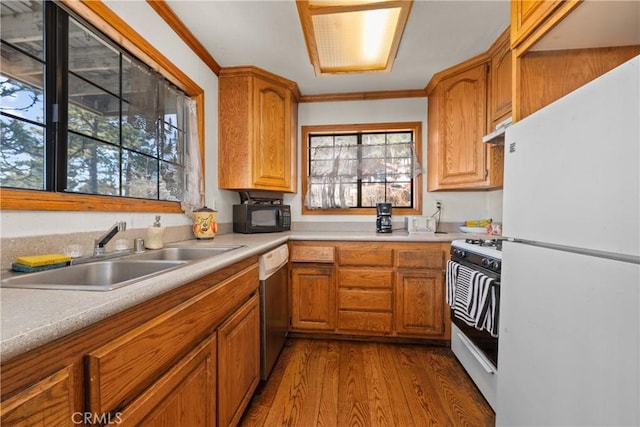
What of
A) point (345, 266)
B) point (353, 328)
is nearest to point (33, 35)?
point (345, 266)

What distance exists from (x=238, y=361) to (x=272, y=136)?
73.5 inches

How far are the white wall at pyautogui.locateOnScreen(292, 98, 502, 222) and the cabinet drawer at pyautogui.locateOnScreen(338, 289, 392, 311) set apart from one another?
2.77ft

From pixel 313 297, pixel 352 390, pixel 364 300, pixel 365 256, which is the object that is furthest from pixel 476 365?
pixel 313 297

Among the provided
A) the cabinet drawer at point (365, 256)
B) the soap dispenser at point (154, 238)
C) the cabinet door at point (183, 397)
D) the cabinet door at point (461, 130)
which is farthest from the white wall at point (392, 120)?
the cabinet door at point (183, 397)

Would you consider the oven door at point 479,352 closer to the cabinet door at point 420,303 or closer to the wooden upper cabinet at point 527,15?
the cabinet door at point 420,303

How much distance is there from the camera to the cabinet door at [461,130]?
2240 millimetres

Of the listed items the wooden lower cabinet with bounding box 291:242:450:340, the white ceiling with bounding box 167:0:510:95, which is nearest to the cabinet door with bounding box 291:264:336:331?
the wooden lower cabinet with bounding box 291:242:450:340

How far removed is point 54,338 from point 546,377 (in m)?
1.27

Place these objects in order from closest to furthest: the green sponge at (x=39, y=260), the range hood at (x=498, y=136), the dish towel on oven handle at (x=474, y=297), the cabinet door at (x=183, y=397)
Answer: the cabinet door at (x=183, y=397) < the green sponge at (x=39, y=260) < the dish towel on oven handle at (x=474, y=297) < the range hood at (x=498, y=136)

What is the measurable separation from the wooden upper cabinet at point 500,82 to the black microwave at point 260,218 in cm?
187

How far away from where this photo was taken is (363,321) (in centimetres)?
230

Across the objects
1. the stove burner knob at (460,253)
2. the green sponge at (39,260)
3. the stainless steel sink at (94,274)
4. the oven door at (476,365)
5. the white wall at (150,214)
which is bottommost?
the oven door at (476,365)

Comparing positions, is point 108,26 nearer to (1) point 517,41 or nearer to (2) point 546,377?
(1) point 517,41

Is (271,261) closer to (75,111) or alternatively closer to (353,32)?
(75,111)
